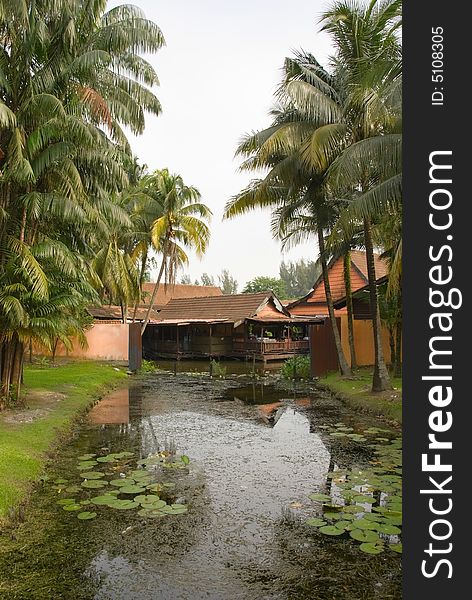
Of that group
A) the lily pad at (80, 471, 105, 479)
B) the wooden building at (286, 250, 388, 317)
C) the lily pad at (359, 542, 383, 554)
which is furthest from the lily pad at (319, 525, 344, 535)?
the wooden building at (286, 250, 388, 317)

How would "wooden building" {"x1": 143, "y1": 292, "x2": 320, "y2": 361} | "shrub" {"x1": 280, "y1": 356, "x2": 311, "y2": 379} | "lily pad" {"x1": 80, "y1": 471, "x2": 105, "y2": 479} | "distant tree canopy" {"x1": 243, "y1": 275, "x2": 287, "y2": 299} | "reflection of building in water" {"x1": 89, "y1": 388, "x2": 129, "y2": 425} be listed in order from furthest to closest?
"distant tree canopy" {"x1": 243, "y1": 275, "x2": 287, "y2": 299} < "wooden building" {"x1": 143, "y1": 292, "x2": 320, "y2": 361} < "shrub" {"x1": 280, "y1": 356, "x2": 311, "y2": 379} < "reflection of building in water" {"x1": 89, "y1": 388, "x2": 129, "y2": 425} < "lily pad" {"x1": 80, "y1": 471, "x2": 105, "y2": 479}

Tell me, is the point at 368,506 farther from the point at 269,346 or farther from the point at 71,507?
the point at 269,346

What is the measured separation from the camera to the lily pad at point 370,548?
4.76 meters

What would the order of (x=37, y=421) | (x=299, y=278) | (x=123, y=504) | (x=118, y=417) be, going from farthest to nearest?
(x=299, y=278) < (x=118, y=417) < (x=37, y=421) < (x=123, y=504)

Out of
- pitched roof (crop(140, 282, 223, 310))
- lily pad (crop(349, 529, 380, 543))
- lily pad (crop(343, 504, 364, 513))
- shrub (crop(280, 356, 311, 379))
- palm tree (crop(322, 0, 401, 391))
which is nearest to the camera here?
lily pad (crop(349, 529, 380, 543))

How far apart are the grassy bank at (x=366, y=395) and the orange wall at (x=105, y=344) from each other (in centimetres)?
1178

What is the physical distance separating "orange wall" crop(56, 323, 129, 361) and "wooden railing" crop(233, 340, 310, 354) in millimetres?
6363

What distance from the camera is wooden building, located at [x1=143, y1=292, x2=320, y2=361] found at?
90.5 feet

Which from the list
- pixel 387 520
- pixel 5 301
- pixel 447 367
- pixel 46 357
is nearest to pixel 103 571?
pixel 387 520

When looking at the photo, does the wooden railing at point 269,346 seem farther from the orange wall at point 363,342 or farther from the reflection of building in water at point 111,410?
the reflection of building in water at point 111,410

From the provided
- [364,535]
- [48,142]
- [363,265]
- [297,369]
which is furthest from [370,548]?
[363,265]

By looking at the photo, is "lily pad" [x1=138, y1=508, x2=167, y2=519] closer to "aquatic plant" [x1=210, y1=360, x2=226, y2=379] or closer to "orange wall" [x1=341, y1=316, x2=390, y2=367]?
"aquatic plant" [x1=210, y1=360, x2=226, y2=379]

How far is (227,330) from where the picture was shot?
31.0 meters

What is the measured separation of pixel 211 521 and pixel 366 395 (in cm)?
848
